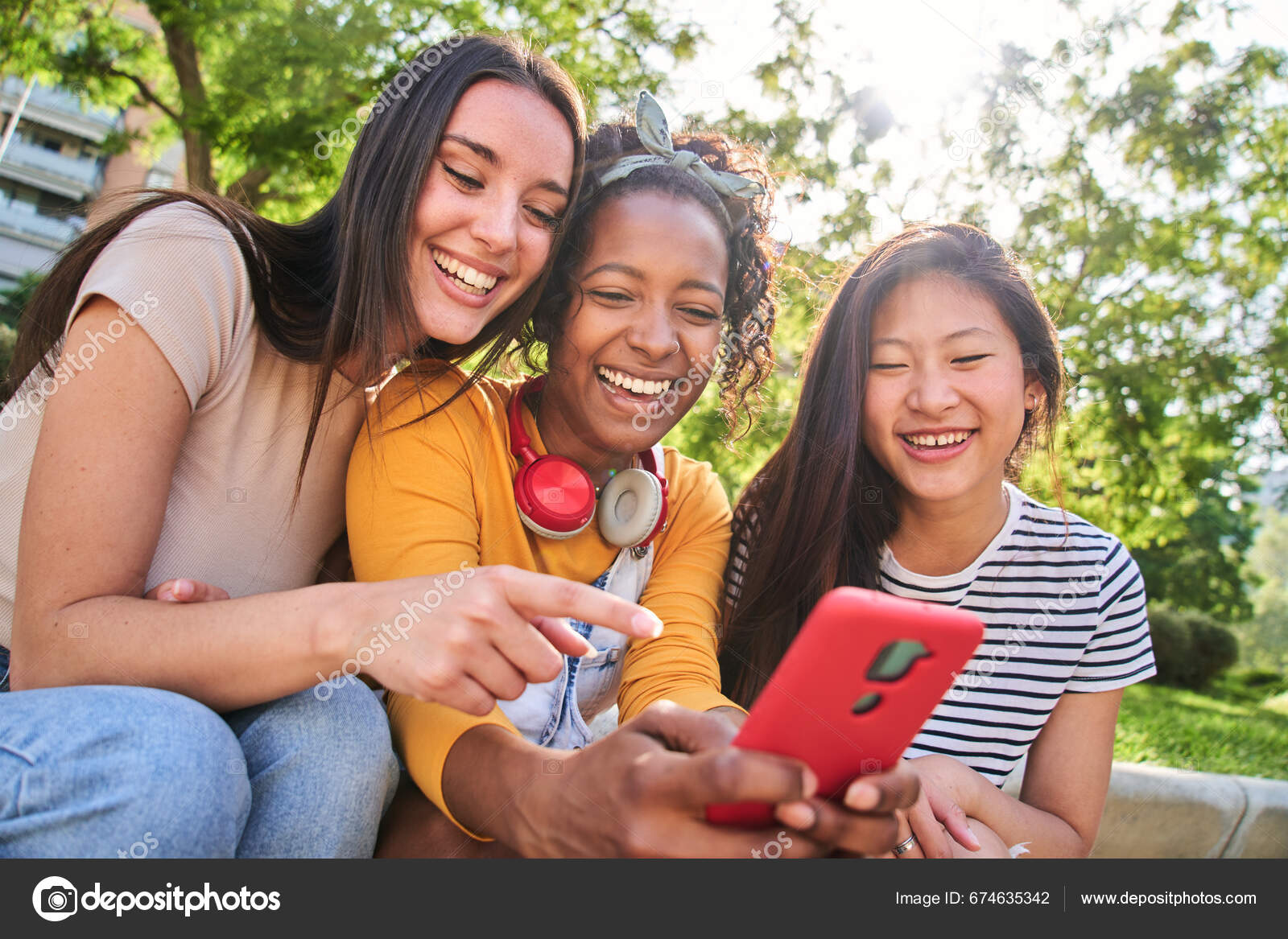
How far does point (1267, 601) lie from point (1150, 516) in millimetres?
18119

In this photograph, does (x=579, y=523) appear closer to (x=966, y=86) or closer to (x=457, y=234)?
(x=457, y=234)

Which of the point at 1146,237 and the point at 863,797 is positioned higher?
the point at 1146,237

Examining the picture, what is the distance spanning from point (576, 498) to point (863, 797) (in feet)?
3.87

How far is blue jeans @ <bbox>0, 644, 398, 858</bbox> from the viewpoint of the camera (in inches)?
55.6

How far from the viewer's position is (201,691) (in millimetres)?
1643

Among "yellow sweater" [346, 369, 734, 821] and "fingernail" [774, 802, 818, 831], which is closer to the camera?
"fingernail" [774, 802, 818, 831]

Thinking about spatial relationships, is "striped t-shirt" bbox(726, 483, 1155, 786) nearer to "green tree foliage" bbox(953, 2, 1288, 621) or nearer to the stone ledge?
the stone ledge

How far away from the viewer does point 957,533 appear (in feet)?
9.09

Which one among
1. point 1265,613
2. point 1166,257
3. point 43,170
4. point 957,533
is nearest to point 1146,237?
point 1166,257

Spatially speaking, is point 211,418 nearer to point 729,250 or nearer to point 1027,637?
point 729,250

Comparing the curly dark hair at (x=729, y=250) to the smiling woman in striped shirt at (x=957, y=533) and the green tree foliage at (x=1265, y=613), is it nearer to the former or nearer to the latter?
the smiling woman in striped shirt at (x=957, y=533)

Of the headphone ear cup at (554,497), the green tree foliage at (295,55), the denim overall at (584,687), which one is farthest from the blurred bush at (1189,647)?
the headphone ear cup at (554,497)

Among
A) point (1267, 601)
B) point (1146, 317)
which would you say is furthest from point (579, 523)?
A: point (1267, 601)
